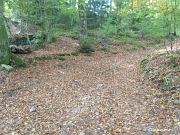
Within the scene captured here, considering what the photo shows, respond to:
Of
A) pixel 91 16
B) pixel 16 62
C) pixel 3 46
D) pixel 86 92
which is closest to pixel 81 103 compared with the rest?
pixel 86 92

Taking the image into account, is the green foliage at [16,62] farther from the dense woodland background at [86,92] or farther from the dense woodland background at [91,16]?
the dense woodland background at [91,16]

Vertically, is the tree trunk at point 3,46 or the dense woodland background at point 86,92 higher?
the tree trunk at point 3,46

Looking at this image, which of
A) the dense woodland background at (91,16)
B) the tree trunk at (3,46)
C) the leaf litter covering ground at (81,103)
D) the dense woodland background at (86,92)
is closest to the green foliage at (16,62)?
the dense woodland background at (86,92)

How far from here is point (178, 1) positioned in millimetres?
6723

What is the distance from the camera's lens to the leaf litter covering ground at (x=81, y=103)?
12.9 ft

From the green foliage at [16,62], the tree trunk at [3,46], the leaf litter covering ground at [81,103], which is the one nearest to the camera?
the leaf litter covering ground at [81,103]

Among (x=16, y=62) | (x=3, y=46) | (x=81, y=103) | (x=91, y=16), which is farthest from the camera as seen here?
(x=91, y=16)

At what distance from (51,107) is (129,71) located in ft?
15.1

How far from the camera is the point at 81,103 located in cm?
522

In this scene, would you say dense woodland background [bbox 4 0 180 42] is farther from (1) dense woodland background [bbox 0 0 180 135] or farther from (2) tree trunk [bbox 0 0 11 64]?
(2) tree trunk [bbox 0 0 11 64]

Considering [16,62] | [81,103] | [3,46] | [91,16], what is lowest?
[81,103]

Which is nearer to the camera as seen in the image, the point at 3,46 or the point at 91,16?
the point at 3,46

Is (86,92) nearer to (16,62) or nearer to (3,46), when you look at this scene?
(16,62)

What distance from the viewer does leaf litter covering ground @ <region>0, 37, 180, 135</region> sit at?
3.93m
